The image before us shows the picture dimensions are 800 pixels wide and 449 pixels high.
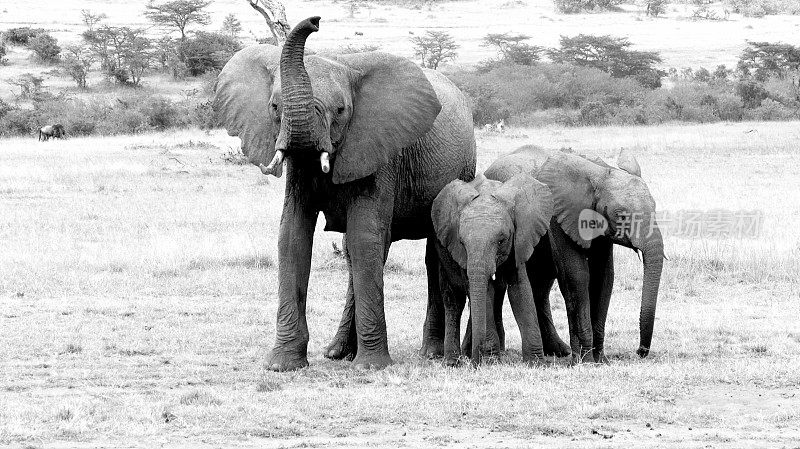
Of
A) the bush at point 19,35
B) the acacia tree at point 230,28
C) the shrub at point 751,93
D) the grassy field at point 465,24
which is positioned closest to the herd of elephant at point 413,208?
the shrub at point 751,93

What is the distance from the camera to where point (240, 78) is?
9.59m

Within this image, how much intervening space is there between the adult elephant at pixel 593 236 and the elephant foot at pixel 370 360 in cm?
162

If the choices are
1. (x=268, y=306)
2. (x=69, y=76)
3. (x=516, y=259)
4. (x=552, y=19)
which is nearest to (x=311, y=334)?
(x=268, y=306)

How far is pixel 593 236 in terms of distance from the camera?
10.2 m

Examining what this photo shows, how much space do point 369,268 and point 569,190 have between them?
189 cm

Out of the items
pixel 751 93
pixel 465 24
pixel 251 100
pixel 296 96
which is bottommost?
pixel 465 24

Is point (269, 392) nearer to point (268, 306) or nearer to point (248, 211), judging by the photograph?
point (268, 306)

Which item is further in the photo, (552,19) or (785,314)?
Answer: (552,19)

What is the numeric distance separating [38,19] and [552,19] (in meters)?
34.7

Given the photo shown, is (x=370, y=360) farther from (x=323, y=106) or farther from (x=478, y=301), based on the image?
(x=323, y=106)

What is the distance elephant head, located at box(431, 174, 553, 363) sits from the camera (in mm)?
9328

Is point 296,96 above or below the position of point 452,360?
above

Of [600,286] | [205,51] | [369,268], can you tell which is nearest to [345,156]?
[369,268]

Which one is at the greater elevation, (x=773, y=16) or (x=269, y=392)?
(x=269, y=392)
